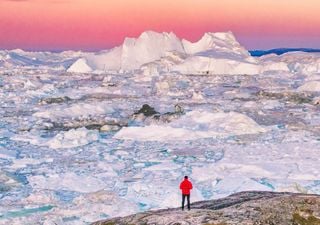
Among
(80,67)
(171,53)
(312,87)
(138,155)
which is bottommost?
(138,155)

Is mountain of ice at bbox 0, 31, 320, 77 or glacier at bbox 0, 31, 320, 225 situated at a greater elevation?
mountain of ice at bbox 0, 31, 320, 77

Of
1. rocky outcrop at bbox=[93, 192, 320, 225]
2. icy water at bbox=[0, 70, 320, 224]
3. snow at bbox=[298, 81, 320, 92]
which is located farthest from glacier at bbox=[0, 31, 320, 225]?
snow at bbox=[298, 81, 320, 92]

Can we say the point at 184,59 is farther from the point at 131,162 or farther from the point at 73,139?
the point at 131,162

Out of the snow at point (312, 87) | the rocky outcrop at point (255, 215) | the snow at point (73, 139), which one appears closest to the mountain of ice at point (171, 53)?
the snow at point (312, 87)

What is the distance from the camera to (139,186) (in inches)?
780

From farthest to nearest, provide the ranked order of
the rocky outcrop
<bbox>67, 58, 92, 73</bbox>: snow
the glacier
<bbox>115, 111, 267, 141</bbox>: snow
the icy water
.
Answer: <bbox>67, 58, 92, 73</bbox>: snow < <bbox>115, 111, 267, 141</bbox>: snow < the glacier < the icy water < the rocky outcrop

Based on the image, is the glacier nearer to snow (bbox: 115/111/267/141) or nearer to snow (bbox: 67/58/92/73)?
snow (bbox: 115/111/267/141)

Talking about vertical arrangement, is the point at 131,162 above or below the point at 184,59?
below

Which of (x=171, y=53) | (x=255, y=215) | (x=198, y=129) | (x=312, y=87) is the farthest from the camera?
(x=171, y=53)

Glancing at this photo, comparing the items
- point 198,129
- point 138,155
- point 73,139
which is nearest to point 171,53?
point 198,129

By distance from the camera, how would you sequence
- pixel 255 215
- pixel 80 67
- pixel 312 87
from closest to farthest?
pixel 255 215 < pixel 312 87 < pixel 80 67

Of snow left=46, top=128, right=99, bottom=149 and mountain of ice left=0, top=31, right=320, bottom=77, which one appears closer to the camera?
snow left=46, top=128, right=99, bottom=149

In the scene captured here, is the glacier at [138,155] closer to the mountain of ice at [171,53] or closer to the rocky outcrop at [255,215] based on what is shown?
the rocky outcrop at [255,215]

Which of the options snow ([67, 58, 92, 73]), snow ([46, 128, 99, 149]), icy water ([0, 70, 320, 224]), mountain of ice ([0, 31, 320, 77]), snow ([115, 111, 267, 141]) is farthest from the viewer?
snow ([67, 58, 92, 73])
